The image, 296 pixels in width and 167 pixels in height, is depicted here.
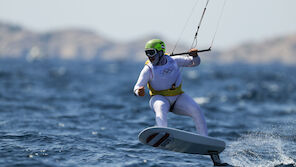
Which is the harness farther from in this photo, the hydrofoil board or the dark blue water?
the dark blue water

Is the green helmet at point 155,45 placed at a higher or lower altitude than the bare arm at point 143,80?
higher

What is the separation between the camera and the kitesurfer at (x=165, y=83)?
7984mm

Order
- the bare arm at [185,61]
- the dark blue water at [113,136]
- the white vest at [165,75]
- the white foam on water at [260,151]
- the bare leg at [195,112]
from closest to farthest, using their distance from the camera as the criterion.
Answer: the white vest at [165,75]
the bare leg at [195,112]
the bare arm at [185,61]
the dark blue water at [113,136]
the white foam on water at [260,151]

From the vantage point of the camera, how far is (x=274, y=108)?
23328 mm

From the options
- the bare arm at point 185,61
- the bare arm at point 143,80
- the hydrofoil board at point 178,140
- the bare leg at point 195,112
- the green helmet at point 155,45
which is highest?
the green helmet at point 155,45

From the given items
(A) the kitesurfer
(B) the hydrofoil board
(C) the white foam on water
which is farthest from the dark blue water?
(A) the kitesurfer

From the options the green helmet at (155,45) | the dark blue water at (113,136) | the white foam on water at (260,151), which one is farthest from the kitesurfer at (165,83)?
the white foam on water at (260,151)

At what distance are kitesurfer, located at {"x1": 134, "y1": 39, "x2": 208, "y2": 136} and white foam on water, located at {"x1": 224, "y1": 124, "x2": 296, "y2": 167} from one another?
1.94 m

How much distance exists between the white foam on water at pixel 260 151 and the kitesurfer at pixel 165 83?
1944mm

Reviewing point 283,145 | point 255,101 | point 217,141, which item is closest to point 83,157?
point 217,141

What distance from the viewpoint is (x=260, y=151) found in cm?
1042

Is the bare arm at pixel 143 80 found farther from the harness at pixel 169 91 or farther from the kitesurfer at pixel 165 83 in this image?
the harness at pixel 169 91

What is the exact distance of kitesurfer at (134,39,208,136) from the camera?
7.98m

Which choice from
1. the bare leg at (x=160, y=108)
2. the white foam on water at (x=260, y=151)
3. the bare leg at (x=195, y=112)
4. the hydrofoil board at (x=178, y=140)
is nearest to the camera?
the hydrofoil board at (x=178, y=140)
